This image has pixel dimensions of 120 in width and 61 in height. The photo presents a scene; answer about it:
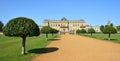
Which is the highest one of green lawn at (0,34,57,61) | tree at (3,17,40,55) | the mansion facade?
the mansion facade

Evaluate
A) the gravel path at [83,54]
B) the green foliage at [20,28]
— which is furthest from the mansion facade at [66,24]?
the green foliage at [20,28]

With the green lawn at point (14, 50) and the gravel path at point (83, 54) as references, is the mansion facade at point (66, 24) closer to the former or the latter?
the green lawn at point (14, 50)

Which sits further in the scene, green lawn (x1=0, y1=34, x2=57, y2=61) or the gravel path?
green lawn (x1=0, y1=34, x2=57, y2=61)

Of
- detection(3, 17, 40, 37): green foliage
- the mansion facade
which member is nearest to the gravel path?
detection(3, 17, 40, 37): green foliage

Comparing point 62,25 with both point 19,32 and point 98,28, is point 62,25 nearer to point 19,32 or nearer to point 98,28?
point 98,28

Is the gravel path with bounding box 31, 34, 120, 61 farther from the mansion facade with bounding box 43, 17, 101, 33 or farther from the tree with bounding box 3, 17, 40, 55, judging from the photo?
the mansion facade with bounding box 43, 17, 101, 33

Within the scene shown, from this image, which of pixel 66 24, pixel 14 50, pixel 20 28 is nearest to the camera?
pixel 20 28

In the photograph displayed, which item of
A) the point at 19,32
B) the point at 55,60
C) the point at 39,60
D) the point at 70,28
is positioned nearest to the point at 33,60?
the point at 39,60

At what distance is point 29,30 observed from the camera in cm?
1323

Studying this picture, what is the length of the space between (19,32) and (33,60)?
269cm

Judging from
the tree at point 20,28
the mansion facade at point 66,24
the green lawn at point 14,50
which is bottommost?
the green lawn at point 14,50

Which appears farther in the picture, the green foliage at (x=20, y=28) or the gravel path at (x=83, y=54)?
the green foliage at (x=20, y=28)

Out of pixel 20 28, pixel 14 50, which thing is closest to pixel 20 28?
pixel 20 28

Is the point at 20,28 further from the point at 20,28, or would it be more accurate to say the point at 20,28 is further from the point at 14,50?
the point at 14,50
